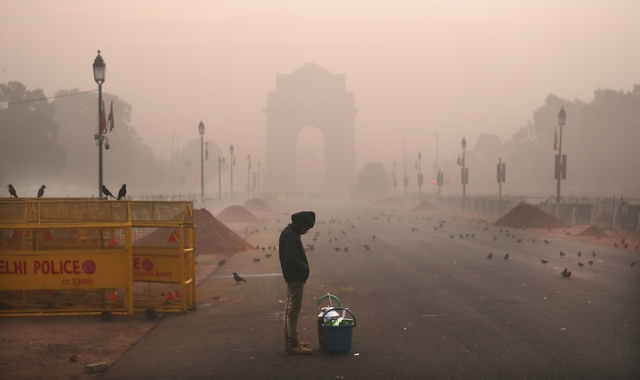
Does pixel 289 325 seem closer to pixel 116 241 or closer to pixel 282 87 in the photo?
pixel 116 241

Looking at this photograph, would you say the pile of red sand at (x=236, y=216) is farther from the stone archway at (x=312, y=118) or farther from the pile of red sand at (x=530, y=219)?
the stone archway at (x=312, y=118)

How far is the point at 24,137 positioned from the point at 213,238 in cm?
5027

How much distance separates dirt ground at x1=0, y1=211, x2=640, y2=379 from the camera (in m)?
7.62

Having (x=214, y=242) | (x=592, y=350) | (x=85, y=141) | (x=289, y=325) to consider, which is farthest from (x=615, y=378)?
(x=85, y=141)

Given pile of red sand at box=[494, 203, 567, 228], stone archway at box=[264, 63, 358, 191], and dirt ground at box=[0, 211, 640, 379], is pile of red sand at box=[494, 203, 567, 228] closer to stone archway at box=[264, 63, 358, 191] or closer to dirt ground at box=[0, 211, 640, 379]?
dirt ground at box=[0, 211, 640, 379]

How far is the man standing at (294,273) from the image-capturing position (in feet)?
27.1

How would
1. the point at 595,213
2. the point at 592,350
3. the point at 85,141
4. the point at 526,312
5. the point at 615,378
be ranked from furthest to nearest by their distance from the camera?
the point at 85,141
the point at 595,213
the point at 526,312
the point at 592,350
the point at 615,378

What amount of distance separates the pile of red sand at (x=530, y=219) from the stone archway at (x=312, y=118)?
119475mm

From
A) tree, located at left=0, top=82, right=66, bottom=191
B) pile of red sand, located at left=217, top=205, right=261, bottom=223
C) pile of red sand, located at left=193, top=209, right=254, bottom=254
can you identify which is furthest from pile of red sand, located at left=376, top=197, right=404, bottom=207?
pile of red sand, located at left=193, top=209, right=254, bottom=254

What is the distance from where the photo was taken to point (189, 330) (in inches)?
387

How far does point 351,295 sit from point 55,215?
508 centimetres

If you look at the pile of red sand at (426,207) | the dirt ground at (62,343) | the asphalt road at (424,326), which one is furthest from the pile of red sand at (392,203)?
the dirt ground at (62,343)

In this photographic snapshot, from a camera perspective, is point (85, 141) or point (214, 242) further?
point (85, 141)

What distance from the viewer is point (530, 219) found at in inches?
1384
